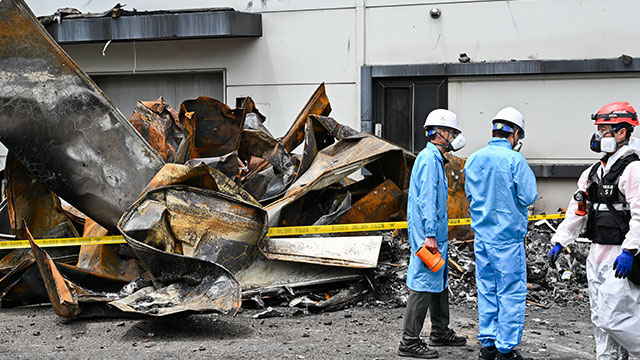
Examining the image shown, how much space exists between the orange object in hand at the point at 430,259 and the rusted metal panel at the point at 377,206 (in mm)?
2309

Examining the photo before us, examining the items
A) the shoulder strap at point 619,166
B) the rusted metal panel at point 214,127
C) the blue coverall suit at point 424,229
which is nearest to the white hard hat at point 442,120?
the blue coverall suit at point 424,229

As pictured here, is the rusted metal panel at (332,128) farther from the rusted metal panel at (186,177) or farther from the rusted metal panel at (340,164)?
the rusted metal panel at (186,177)

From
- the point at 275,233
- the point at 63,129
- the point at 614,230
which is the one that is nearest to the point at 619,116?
the point at 614,230

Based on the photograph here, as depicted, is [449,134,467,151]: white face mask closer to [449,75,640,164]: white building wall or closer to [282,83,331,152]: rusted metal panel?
[282,83,331,152]: rusted metal panel

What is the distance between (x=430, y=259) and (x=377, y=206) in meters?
2.41

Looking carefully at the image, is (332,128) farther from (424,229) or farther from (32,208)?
(32,208)

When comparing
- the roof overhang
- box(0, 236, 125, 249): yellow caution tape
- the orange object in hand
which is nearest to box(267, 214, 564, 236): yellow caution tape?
box(0, 236, 125, 249): yellow caution tape

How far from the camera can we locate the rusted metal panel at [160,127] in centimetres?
805

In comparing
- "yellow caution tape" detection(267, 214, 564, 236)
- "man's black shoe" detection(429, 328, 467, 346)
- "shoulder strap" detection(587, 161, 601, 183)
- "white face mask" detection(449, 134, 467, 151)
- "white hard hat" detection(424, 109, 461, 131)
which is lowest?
"man's black shoe" detection(429, 328, 467, 346)

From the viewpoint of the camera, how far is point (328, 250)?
6.76 meters

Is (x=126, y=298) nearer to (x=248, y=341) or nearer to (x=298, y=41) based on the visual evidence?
(x=248, y=341)

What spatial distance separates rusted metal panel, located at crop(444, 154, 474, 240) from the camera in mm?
7918

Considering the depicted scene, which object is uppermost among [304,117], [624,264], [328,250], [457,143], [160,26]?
[160,26]

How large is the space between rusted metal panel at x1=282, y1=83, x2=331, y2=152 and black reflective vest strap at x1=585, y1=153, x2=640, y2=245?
4468 millimetres
